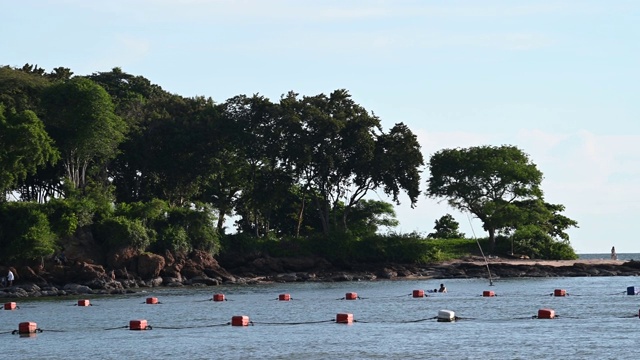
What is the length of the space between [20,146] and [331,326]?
148 ft

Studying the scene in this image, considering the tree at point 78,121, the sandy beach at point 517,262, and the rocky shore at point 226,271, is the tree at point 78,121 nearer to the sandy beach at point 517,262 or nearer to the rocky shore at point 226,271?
the rocky shore at point 226,271

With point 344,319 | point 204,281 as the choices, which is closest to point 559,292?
point 344,319

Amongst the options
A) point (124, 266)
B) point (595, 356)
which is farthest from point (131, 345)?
point (124, 266)

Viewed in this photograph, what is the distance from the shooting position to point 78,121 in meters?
98.4

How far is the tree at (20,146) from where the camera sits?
91875 mm

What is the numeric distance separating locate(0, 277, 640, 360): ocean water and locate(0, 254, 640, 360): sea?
57mm

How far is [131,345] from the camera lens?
4847 cm

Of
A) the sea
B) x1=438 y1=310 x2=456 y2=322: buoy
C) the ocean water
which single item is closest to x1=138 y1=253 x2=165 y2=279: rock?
the sea

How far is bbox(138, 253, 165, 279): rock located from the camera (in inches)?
3735

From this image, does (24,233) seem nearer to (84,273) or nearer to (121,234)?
(84,273)

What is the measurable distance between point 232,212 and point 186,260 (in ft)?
57.0

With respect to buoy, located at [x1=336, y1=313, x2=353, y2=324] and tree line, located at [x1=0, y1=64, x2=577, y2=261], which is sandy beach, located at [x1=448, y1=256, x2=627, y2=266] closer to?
tree line, located at [x1=0, y1=64, x2=577, y2=261]

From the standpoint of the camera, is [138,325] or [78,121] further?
[78,121]

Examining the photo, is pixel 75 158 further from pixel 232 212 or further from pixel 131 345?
pixel 131 345
